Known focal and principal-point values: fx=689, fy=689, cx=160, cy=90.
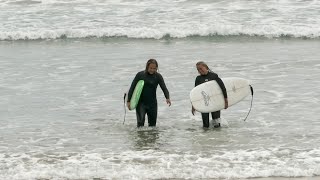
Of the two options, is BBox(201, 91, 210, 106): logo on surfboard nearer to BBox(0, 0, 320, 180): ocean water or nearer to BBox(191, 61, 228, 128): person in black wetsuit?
BBox(191, 61, 228, 128): person in black wetsuit

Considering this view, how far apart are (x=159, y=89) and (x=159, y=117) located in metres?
2.69

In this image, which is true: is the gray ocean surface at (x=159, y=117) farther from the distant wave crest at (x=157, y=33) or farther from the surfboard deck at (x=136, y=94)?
the distant wave crest at (x=157, y=33)

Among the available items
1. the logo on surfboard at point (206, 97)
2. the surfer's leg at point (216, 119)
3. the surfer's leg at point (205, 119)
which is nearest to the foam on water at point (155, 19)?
the surfer's leg at point (216, 119)

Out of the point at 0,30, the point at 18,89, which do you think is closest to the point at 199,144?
the point at 18,89

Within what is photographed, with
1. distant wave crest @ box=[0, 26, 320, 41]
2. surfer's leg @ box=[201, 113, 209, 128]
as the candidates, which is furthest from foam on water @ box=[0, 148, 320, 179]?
distant wave crest @ box=[0, 26, 320, 41]

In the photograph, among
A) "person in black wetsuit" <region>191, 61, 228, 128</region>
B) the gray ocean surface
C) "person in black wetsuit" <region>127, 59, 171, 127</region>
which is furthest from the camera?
"person in black wetsuit" <region>191, 61, 228, 128</region>

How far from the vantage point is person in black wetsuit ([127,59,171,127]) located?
13164 millimetres

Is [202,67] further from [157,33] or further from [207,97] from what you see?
[157,33]

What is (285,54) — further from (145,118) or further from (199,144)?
(199,144)

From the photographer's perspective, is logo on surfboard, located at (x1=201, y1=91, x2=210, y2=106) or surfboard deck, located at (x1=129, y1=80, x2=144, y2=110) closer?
surfboard deck, located at (x1=129, y1=80, x2=144, y2=110)

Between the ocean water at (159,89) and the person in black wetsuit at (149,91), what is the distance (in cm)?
32

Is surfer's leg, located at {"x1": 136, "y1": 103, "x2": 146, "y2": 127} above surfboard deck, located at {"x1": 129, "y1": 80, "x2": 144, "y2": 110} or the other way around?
the other way around

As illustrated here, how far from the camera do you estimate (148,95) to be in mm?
13367

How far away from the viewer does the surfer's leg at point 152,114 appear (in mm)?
13531
